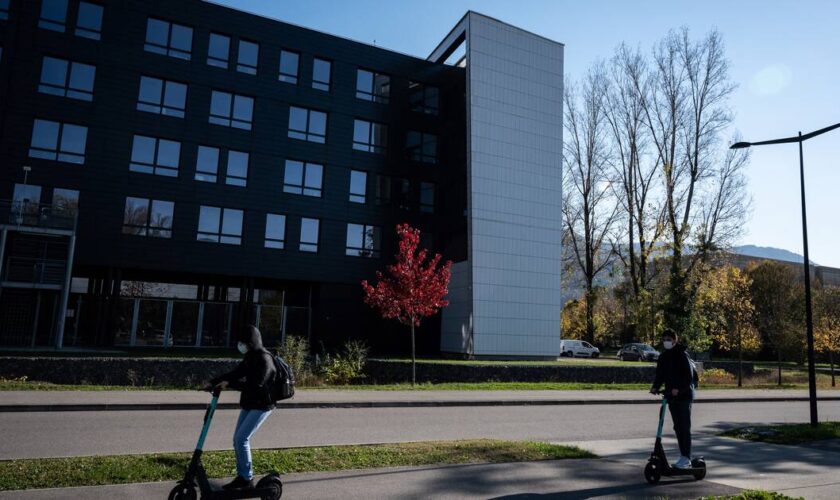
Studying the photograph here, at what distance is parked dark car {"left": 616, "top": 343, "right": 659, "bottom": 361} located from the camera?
44719mm

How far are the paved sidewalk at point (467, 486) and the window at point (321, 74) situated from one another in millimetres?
29156

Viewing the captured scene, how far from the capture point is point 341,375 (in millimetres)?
21656

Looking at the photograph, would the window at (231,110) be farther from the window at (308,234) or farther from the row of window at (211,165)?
the window at (308,234)

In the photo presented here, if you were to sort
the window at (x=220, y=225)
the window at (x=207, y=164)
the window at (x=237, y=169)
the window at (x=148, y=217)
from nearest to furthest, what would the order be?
the window at (x=148, y=217) → the window at (x=220, y=225) → the window at (x=207, y=164) → the window at (x=237, y=169)

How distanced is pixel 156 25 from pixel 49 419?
980 inches

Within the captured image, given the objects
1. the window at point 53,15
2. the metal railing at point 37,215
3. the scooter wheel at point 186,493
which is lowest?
the scooter wheel at point 186,493

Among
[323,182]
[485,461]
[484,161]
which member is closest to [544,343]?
[484,161]

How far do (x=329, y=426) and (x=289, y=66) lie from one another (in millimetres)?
26237

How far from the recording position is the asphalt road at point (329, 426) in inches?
349

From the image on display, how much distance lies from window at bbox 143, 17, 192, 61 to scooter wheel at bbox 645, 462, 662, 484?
3023cm

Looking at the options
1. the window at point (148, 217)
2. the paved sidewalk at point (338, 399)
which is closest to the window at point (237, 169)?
the window at point (148, 217)

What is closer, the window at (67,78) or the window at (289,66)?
the window at (67,78)

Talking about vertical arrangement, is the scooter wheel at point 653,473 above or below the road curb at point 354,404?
above

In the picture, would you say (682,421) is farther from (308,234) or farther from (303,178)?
(303,178)
